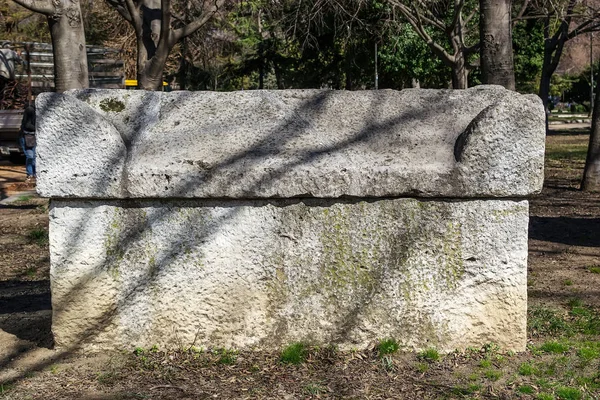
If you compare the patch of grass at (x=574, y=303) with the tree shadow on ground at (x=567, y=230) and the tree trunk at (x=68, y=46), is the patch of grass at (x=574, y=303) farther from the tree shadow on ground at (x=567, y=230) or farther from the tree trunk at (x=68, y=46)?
the tree trunk at (x=68, y=46)

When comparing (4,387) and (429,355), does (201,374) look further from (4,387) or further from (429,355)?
(429,355)

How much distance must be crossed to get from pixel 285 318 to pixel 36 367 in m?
1.43

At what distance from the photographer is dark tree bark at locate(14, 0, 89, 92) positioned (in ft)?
26.9

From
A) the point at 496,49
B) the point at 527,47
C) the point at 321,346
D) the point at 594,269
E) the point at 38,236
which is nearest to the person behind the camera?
the point at 321,346

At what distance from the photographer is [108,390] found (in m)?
3.82

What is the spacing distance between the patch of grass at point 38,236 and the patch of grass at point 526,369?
21.3 ft

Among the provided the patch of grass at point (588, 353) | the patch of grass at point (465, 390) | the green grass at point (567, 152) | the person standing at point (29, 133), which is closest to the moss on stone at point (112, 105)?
the patch of grass at point (465, 390)

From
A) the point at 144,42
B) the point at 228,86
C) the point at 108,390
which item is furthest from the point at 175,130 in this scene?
the point at 228,86

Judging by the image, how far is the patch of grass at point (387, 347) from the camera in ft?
13.6

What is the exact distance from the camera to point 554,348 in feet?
14.2

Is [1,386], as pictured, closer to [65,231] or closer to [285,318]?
[65,231]

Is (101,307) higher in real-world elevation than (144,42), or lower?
lower

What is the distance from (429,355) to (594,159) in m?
8.38

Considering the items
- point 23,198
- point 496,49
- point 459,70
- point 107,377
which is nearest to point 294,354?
point 107,377
